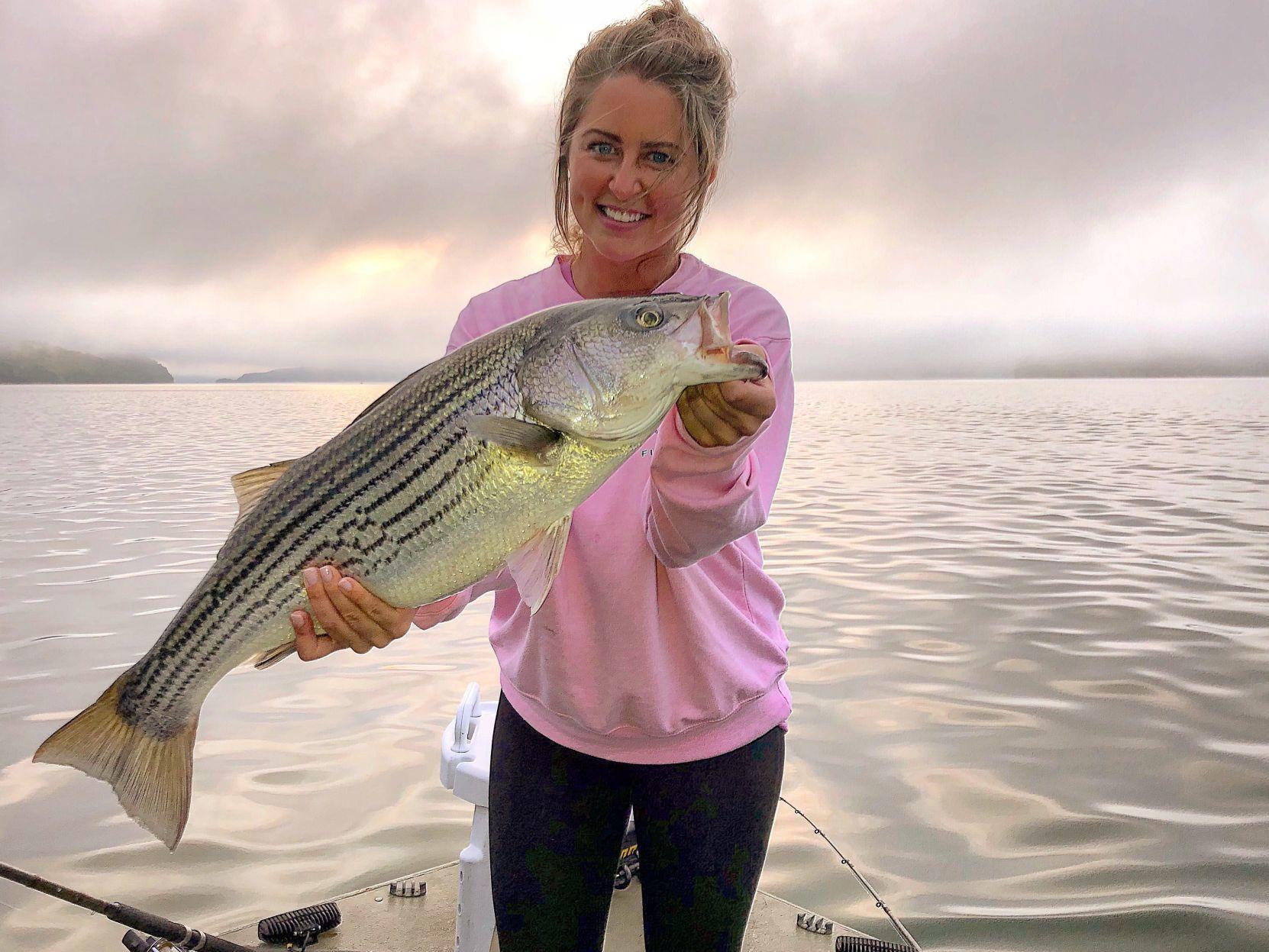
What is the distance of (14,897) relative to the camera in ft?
13.5

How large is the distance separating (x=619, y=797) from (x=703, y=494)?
98 cm

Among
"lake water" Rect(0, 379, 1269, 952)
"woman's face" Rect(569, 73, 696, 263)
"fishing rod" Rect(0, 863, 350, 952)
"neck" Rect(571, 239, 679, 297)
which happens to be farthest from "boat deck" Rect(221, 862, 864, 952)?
"woman's face" Rect(569, 73, 696, 263)

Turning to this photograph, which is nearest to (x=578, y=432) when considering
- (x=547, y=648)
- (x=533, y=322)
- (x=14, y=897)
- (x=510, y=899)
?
(x=533, y=322)

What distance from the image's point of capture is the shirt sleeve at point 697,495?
6.20 ft

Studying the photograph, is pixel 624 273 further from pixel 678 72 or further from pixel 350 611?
pixel 350 611

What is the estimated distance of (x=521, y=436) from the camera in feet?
6.47

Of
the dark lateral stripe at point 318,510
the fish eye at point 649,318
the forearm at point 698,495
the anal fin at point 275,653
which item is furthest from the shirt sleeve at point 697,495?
the anal fin at point 275,653

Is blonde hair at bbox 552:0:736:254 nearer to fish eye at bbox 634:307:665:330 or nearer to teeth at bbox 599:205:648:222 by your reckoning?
teeth at bbox 599:205:648:222

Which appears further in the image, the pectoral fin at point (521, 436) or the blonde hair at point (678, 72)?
the blonde hair at point (678, 72)

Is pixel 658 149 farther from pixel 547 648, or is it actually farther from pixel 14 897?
A: pixel 14 897

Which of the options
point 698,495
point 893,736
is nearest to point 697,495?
point 698,495

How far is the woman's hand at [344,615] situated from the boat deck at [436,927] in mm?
2017

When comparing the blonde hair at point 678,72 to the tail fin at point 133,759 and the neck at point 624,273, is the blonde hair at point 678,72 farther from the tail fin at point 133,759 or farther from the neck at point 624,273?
the tail fin at point 133,759

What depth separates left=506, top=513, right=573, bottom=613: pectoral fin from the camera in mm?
1994
